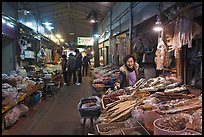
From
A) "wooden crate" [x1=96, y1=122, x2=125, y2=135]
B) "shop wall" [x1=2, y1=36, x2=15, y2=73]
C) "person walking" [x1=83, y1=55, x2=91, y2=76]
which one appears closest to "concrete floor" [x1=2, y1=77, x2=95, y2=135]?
"shop wall" [x1=2, y1=36, x2=15, y2=73]

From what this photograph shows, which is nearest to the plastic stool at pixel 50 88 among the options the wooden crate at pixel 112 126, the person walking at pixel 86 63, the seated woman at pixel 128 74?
the seated woman at pixel 128 74

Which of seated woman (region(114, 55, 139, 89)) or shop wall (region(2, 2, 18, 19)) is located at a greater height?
shop wall (region(2, 2, 18, 19))

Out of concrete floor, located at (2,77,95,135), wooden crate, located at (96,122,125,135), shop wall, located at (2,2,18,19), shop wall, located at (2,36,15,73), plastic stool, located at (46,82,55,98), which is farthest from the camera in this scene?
plastic stool, located at (46,82,55,98)

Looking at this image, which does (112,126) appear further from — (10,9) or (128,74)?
(10,9)

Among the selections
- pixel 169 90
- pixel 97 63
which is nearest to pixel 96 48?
pixel 97 63

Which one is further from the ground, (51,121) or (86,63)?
(86,63)

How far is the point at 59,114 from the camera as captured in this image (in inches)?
250

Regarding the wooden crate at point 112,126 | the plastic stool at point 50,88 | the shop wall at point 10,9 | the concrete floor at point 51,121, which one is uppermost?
the shop wall at point 10,9

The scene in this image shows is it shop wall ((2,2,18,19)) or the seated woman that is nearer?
the seated woman

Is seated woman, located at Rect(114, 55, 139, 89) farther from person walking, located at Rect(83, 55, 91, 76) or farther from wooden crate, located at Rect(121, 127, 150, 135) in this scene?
person walking, located at Rect(83, 55, 91, 76)

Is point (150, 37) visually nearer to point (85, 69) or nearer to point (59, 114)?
point (59, 114)

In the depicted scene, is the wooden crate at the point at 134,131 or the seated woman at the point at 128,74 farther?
the seated woman at the point at 128,74

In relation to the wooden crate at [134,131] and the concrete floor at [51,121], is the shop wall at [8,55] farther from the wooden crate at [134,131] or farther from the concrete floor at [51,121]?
the wooden crate at [134,131]

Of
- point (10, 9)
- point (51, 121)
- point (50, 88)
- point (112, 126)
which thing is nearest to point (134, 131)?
point (112, 126)
